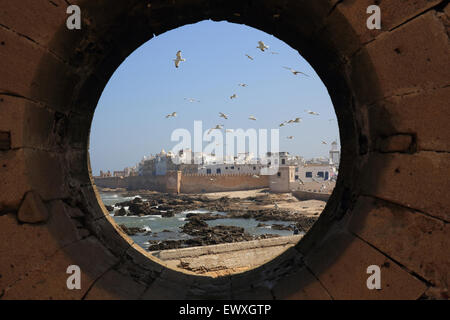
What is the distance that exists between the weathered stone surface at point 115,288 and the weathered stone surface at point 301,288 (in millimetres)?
1050

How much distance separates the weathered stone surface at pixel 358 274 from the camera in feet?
5.98

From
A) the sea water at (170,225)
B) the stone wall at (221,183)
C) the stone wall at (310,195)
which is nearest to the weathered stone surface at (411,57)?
the sea water at (170,225)

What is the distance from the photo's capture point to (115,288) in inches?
80.3

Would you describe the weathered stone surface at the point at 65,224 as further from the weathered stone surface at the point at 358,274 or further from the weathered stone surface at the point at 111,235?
the weathered stone surface at the point at 358,274

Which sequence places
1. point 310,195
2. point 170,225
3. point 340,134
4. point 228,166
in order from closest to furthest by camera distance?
point 340,134 < point 170,225 < point 310,195 < point 228,166

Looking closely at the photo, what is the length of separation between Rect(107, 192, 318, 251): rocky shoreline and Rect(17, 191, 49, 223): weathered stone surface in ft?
48.7

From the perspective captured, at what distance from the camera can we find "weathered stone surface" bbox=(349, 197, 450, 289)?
1778mm

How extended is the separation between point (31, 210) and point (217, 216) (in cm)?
2703

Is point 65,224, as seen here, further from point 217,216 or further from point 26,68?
point 217,216

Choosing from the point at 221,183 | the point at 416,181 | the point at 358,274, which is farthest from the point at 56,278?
the point at 221,183

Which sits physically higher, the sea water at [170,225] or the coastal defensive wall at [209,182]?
the coastal defensive wall at [209,182]
